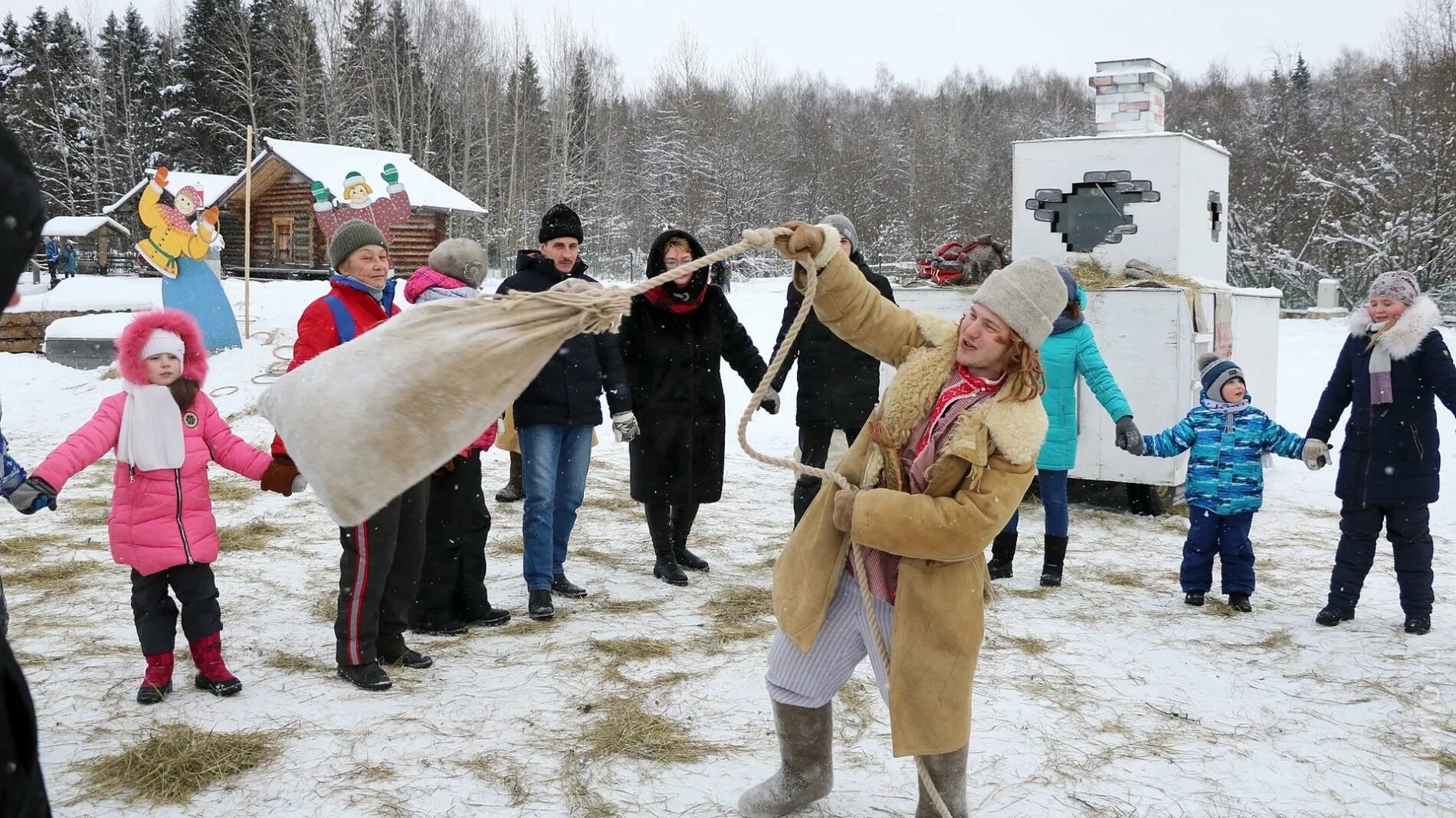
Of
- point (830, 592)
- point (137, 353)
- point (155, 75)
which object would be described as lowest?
point (830, 592)

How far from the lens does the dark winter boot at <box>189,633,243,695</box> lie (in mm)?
3752

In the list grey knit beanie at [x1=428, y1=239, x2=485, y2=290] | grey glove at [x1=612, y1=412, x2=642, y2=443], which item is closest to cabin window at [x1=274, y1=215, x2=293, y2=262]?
grey knit beanie at [x1=428, y1=239, x2=485, y2=290]

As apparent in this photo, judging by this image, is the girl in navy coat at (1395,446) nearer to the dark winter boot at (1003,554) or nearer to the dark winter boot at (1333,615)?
the dark winter boot at (1333,615)

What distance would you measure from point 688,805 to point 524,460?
229 centimetres

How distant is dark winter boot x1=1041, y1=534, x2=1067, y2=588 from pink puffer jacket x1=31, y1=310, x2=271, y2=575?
13.5 ft

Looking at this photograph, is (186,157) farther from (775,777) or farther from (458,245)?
(775,777)

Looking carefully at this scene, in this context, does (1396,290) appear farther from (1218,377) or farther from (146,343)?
(146,343)

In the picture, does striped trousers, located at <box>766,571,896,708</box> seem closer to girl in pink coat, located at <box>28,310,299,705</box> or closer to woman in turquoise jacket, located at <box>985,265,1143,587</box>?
girl in pink coat, located at <box>28,310,299,705</box>

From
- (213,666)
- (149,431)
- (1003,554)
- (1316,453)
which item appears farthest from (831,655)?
(1316,453)

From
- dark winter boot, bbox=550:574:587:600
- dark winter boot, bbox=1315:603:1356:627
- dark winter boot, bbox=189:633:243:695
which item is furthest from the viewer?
dark winter boot, bbox=550:574:587:600

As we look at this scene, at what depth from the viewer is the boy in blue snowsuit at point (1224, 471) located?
518cm

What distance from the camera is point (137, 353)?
3590 mm

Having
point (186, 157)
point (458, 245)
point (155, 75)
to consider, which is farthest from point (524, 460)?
point (155, 75)

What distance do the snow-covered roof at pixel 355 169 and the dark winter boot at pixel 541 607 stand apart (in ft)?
71.9
